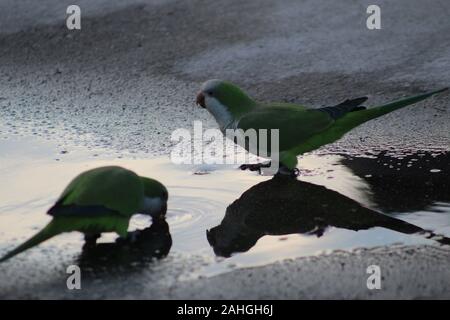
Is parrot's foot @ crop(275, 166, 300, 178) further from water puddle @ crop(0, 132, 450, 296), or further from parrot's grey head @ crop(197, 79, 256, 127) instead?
parrot's grey head @ crop(197, 79, 256, 127)

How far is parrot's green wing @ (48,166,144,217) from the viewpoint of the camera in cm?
387

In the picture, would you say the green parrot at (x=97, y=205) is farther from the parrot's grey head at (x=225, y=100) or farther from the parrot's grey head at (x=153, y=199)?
the parrot's grey head at (x=225, y=100)

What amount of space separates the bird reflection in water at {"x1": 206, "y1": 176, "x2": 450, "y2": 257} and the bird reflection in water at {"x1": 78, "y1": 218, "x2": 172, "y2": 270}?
22cm

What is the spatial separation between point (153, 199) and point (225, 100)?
1.20m

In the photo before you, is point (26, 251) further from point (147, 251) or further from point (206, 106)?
point (206, 106)

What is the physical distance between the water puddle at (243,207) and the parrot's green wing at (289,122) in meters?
0.22

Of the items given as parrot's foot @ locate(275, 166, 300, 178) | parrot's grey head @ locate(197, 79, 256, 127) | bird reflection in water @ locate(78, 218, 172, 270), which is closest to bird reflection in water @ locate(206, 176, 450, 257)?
parrot's foot @ locate(275, 166, 300, 178)

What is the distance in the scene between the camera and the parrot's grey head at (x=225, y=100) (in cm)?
527

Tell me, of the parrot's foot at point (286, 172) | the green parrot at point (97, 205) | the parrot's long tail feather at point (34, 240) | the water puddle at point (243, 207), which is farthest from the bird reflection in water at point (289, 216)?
the parrot's long tail feather at point (34, 240)

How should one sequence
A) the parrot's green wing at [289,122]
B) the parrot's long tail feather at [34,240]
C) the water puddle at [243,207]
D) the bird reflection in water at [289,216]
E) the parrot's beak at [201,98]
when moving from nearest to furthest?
the parrot's long tail feather at [34,240] → the water puddle at [243,207] → the bird reflection in water at [289,216] → the parrot's green wing at [289,122] → the parrot's beak at [201,98]

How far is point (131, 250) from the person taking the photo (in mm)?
4078

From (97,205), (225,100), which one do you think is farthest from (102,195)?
(225,100)
